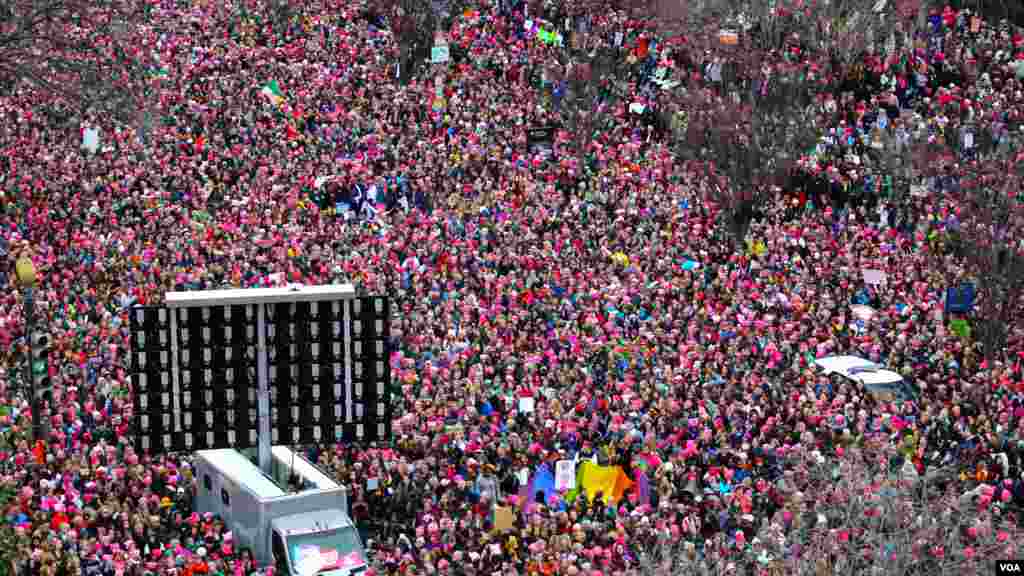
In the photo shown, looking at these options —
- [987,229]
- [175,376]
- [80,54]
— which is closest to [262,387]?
[175,376]

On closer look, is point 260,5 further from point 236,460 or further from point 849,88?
point 236,460

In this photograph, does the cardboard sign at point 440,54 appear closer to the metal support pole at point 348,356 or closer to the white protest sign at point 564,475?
the metal support pole at point 348,356

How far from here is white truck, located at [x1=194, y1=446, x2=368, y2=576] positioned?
1136 inches

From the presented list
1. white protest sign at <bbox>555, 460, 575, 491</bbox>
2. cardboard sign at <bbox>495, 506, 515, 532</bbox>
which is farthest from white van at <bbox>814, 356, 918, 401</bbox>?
cardboard sign at <bbox>495, 506, 515, 532</bbox>

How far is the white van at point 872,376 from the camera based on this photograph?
35.4 m

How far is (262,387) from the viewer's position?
30.7 meters

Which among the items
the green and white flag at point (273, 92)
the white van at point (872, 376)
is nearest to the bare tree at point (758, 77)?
the white van at point (872, 376)

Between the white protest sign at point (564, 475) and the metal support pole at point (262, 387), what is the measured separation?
17.5ft

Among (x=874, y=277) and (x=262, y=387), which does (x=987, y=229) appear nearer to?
(x=874, y=277)

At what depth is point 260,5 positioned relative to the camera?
2329 inches

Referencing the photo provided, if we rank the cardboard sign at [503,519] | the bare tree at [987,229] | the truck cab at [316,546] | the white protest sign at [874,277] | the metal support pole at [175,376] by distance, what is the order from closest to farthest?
the truck cab at [316,546], the metal support pole at [175,376], the cardboard sign at [503,519], the bare tree at [987,229], the white protest sign at [874,277]

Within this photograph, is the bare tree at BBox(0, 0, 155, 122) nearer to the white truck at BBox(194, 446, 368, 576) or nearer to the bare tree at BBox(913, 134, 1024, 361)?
the white truck at BBox(194, 446, 368, 576)

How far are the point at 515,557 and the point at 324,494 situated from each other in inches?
138

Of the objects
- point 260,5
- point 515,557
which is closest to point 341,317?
point 515,557
